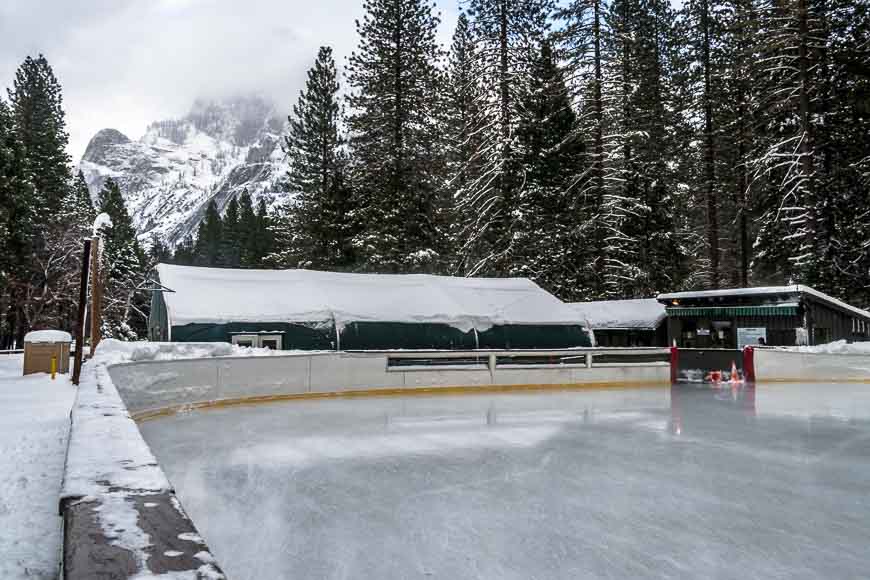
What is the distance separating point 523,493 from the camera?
572cm

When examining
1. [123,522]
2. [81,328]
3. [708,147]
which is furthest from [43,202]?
[123,522]

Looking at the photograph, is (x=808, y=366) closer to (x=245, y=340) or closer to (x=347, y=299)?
(x=347, y=299)

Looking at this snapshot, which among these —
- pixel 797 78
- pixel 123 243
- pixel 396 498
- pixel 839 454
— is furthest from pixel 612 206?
pixel 123 243

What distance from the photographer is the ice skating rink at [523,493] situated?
3.94 metres

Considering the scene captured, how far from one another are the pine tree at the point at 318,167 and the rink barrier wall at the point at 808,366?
23868mm

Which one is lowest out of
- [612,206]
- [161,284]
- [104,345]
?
[104,345]

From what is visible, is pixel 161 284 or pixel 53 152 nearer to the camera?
pixel 161 284

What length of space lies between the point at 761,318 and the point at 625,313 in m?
6.57

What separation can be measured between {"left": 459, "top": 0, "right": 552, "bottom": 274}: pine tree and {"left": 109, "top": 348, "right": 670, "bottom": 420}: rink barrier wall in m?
14.2

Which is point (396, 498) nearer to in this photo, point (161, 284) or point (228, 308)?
point (228, 308)

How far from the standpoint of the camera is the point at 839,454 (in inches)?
308

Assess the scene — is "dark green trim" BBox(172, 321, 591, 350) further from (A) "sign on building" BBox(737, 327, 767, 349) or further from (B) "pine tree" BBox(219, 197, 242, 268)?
(B) "pine tree" BBox(219, 197, 242, 268)

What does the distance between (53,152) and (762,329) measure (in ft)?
150

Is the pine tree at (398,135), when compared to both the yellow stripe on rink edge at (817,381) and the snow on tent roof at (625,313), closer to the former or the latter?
the snow on tent roof at (625,313)
